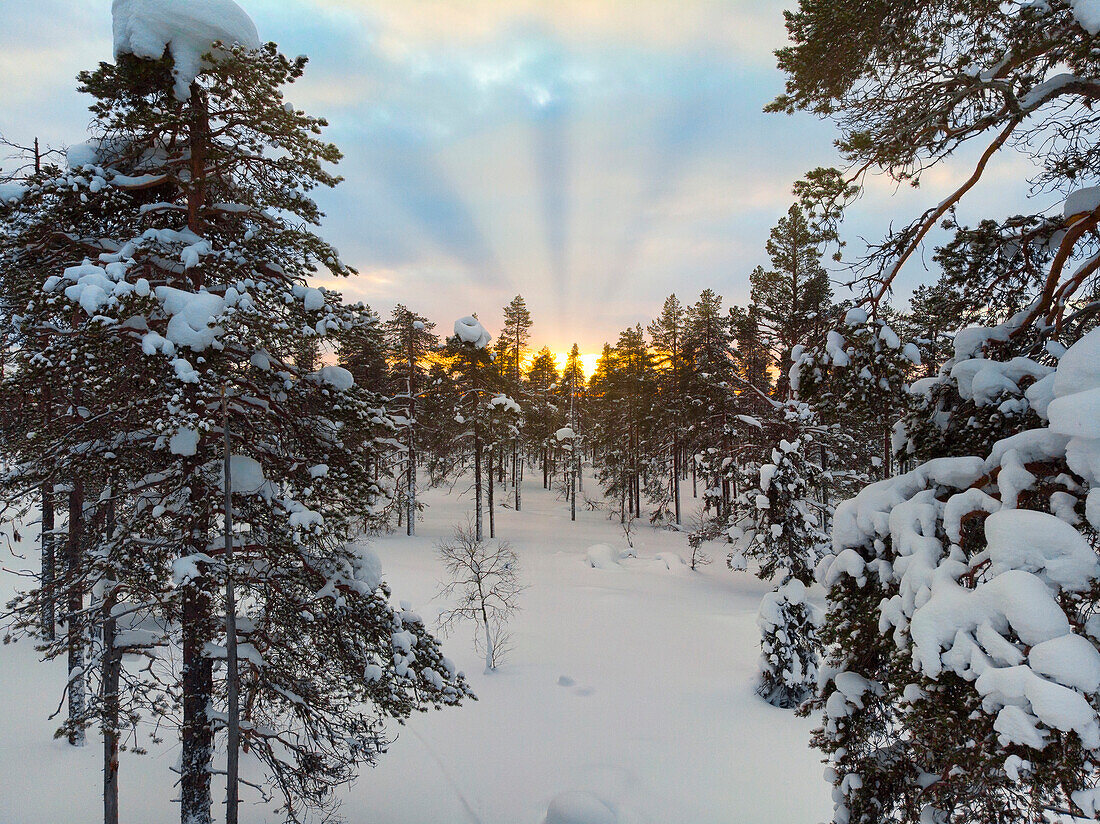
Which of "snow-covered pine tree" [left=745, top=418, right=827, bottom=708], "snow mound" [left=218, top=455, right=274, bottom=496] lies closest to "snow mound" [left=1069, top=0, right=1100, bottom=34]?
"snow mound" [left=218, top=455, right=274, bottom=496]

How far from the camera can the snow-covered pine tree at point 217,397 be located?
218 inches

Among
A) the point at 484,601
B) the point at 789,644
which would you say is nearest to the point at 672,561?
the point at 484,601

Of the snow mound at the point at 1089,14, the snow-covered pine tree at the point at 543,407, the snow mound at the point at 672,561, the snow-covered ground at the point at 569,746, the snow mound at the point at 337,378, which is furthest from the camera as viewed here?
the snow-covered pine tree at the point at 543,407

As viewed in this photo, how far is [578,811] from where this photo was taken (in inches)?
333

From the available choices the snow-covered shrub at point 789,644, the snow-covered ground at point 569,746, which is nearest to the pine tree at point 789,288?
the snow-covered shrub at point 789,644

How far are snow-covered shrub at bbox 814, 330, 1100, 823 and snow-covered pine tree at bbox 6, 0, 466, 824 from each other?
199 inches

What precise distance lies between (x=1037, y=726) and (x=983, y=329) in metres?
3.47

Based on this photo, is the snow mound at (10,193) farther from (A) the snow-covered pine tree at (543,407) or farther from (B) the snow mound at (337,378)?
(A) the snow-covered pine tree at (543,407)

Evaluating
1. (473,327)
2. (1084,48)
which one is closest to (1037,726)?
(1084,48)

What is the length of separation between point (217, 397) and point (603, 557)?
70.2 ft

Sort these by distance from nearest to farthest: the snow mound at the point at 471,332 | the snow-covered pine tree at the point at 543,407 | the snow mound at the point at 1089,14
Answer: the snow mound at the point at 1089,14 < the snow mound at the point at 471,332 < the snow-covered pine tree at the point at 543,407

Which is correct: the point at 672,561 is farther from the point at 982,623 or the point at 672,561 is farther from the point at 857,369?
the point at 982,623

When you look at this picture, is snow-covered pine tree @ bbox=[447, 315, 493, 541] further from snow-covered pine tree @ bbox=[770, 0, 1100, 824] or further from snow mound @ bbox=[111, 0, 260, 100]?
snow-covered pine tree @ bbox=[770, 0, 1100, 824]

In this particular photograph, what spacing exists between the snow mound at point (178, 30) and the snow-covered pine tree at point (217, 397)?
0.11 ft
